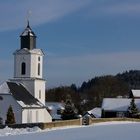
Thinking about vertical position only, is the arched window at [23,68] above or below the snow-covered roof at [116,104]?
above

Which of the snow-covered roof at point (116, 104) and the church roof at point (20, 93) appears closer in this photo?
the church roof at point (20, 93)

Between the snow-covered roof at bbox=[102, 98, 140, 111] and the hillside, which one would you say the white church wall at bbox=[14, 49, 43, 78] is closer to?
the snow-covered roof at bbox=[102, 98, 140, 111]

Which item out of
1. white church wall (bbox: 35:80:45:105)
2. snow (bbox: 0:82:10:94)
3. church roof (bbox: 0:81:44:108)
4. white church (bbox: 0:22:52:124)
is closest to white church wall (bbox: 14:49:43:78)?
white church (bbox: 0:22:52:124)

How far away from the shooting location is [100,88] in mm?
163625

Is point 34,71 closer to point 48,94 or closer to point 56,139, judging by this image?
point 56,139

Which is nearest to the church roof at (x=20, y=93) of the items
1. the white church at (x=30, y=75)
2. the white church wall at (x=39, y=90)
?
the white church at (x=30, y=75)

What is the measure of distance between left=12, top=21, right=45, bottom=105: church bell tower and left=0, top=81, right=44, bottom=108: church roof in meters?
1.27

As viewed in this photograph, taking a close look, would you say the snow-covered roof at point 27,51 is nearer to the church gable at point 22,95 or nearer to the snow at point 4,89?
the church gable at point 22,95

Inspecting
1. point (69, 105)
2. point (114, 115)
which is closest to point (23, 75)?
point (69, 105)

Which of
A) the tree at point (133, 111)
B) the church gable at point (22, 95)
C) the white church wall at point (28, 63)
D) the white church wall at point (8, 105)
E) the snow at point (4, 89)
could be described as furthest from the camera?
the white church wall at point (28, 63)

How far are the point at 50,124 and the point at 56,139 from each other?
15151 millimetres

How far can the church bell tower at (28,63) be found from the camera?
76875 millimetres

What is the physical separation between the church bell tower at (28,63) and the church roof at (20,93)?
127cm

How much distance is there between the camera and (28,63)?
253 feet
